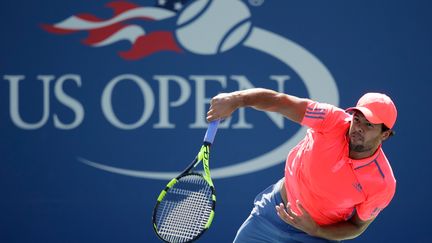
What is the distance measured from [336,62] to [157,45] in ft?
4.16

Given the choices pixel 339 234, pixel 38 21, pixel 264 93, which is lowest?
pixel 339 234

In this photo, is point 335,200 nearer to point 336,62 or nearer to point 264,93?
point 264,93

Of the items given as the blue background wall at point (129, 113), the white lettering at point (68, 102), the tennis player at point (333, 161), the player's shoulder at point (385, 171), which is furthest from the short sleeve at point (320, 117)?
the white lettering at point (68, 102)

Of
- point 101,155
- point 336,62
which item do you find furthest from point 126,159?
point 336,62

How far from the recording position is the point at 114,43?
20.2 feet

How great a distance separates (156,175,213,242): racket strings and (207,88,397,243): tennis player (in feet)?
1.32

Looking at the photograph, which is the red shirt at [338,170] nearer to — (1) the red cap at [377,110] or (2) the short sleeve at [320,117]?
(2) the short sleeve at [320,117]

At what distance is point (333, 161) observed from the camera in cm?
418

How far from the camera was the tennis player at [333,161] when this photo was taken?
4.09m

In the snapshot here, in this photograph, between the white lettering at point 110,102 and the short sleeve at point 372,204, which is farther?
the white lettering at point 110,102

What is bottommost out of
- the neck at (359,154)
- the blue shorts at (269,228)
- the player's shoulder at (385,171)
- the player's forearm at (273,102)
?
the blue shorts at (269,228)

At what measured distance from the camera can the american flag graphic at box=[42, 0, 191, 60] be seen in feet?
20.2

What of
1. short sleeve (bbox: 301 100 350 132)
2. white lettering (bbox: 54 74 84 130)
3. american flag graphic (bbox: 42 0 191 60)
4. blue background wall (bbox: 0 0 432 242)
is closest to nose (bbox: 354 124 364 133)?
short sleeve (bbox: 301 100 350 132)

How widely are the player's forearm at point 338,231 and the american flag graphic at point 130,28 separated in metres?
2.27
